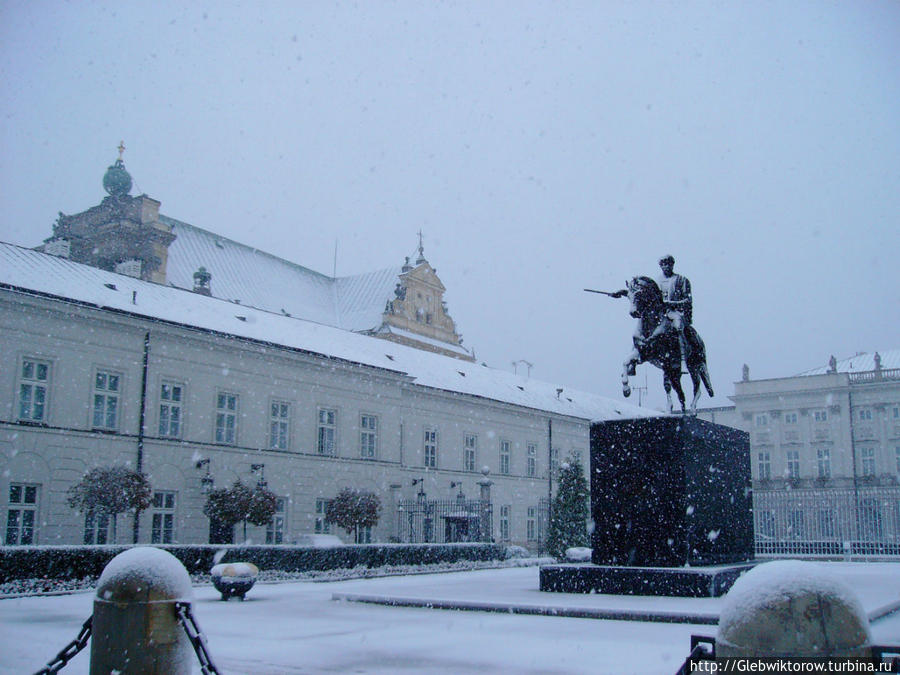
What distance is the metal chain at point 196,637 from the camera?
5969 millimetres

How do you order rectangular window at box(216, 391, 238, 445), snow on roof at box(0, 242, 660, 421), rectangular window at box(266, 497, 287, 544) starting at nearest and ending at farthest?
snow on roof at box(0, 242, 660, 421) → rectangular window at box(216, 391, 238, 445) → rectangular window at box(266, 497, 287, 544)

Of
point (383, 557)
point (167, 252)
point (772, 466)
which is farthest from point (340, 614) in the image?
point (772, 466)

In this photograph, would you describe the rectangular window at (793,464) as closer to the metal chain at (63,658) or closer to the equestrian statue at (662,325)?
the equestrian statue at (662,325)

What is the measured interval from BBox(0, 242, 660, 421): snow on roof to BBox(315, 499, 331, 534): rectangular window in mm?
5738

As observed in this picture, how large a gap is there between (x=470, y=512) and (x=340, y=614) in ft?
71.0

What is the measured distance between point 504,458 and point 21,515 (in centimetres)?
2590

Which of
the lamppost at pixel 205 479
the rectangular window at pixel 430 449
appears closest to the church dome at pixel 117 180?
the rectangular window at pixel 430 449

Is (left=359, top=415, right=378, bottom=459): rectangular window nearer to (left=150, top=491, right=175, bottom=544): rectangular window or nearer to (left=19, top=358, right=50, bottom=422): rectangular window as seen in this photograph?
(left=150, top=491, right=175, bottom=544): rectangular window

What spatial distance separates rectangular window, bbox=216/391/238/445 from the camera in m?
30.9

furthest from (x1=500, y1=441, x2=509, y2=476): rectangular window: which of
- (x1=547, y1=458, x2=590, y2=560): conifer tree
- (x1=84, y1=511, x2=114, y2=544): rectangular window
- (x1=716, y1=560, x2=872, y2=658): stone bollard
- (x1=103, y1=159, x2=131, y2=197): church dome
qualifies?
(x1=716, y1=560, x2=872, y2=658): stone bollard

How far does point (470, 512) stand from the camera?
34.5 meters

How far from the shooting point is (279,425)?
33.2 metres

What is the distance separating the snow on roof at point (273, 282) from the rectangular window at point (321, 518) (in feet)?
73.8

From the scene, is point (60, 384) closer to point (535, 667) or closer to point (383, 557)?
point (383, 557)
